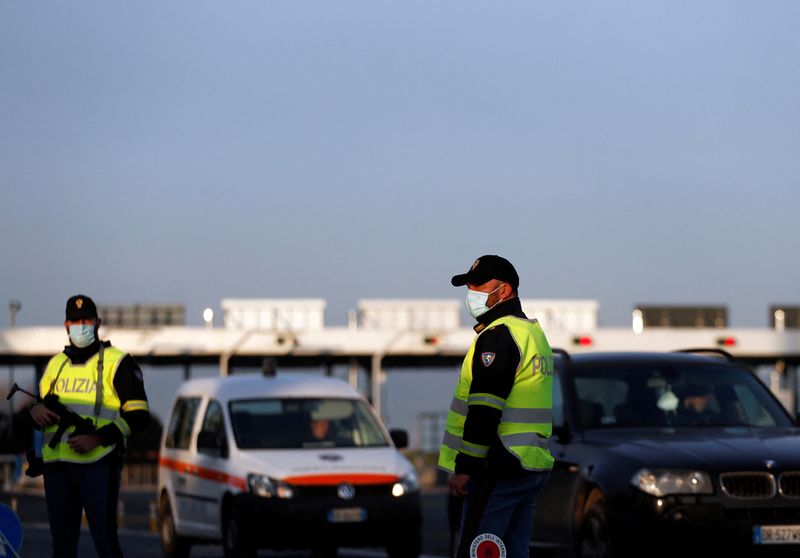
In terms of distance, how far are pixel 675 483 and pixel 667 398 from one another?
5.12 feet

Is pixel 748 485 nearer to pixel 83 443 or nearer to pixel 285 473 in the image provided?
pixel 83 443

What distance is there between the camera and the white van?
15.4 m

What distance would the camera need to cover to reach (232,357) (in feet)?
166

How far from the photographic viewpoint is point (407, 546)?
15.9 meters

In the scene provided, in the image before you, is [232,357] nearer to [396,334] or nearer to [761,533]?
[396,334]

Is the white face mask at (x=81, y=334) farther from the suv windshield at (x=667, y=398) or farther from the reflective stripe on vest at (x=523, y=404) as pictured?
the suv windshield at (x=667, y=398)

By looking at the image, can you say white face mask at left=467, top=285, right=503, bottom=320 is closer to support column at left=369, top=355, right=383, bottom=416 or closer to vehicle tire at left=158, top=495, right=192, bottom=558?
vehicle tire at left=158, top=495, right=192, bottom=558

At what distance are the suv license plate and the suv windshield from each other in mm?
1478

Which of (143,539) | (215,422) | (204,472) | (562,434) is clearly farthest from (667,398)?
(143,539)

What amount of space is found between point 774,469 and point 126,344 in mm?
35820

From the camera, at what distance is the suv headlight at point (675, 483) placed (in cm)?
1123

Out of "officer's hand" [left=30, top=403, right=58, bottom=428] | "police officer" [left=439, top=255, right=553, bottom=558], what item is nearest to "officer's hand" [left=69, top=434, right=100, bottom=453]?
"officer's hand" [left=30, top=403, right=58, bottom=428]

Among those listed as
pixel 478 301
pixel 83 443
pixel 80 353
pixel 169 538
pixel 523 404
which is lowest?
pixel 169 538

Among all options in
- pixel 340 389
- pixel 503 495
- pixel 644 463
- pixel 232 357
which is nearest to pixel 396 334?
pixel 232 357
